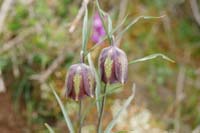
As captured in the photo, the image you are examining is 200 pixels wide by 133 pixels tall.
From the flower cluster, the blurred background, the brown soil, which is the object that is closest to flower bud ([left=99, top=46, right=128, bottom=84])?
the flower cluster

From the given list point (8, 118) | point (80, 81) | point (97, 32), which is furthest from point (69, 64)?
point (80, 81)

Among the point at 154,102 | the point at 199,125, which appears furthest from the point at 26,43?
the point at 199,125

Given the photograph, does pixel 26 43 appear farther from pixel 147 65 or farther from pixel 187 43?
pixel 187 43

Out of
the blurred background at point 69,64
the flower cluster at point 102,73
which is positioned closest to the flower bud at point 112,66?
the flower cluster at point 102,73

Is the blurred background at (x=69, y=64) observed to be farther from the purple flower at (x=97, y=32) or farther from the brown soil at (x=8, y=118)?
the purple flower at (x=97, y=32)

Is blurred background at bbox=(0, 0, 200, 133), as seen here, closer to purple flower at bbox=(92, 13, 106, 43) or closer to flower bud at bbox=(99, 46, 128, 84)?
purple flower at bbox=(92, 13, 106, 43)

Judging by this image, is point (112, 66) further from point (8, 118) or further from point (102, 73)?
point (8, 118)

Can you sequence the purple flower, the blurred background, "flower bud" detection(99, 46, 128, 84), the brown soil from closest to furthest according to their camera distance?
"flower bud" detection(99, 46, 128, 84), the brown soil, the blurred background, the purple flower
